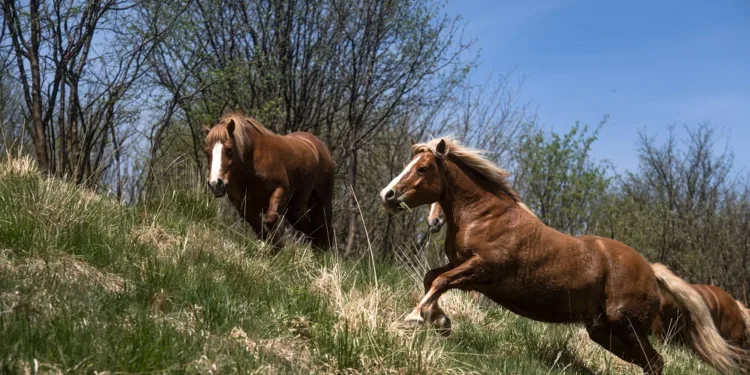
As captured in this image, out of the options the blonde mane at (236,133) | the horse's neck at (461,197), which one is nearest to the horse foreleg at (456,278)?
the horse's neck at (461,197)

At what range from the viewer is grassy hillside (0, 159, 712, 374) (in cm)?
393


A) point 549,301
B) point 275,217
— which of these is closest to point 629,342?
point 549,301

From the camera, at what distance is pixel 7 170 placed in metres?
7.36

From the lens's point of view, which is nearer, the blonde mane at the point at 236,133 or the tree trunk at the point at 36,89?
the blonde mane at the point at 236,133

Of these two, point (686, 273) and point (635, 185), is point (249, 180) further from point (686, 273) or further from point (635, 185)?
point (635, 185)

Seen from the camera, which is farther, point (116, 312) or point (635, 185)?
point (635, 185)

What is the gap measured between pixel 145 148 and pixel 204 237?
989 cm

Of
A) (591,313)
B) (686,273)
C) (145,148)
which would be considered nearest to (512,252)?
(591,313)

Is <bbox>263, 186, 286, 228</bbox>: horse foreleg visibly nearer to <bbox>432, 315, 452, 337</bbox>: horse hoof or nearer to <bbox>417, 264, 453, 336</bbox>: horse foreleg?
<bbox>417, 264, 453, 336</bbox>: horse foreleg

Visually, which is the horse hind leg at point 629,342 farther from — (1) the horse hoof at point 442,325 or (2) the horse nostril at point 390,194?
(2) the horse nostril at point 390,194

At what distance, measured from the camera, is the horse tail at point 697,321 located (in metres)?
7.31

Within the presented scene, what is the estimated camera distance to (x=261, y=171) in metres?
8.35

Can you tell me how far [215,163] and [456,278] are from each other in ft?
9.58

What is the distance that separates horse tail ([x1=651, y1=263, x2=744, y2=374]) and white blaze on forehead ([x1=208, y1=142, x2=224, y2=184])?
14.3 feet
